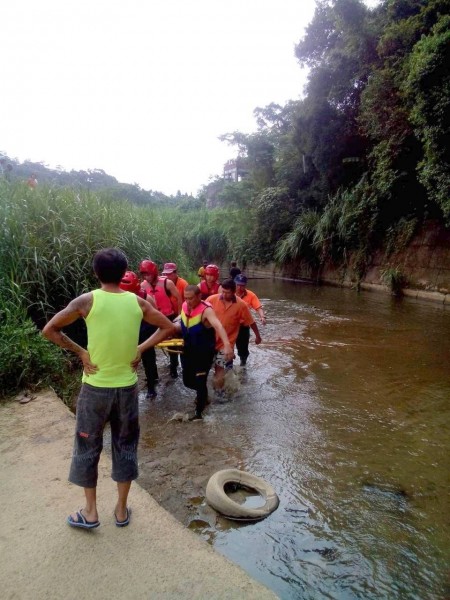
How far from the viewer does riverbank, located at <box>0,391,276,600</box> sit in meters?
2.03

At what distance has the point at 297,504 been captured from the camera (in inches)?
128

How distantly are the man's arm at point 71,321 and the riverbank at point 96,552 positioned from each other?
3.21ft

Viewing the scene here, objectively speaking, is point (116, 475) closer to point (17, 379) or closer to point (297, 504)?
point (297, 504)

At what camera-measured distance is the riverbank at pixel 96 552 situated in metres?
2.03

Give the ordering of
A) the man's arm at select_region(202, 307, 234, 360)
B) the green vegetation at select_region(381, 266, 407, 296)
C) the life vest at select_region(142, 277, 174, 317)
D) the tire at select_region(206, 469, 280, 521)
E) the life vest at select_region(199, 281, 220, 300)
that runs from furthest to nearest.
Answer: the green vegetation at select_region(381, 266, 407, 296) < the life vest at select_region(199, 281, 220, 300) < the life vest at select_region(142, 277, 174, 317) < the man's arm at select_region(202, 307, 234, 360) < the tire at select_region(206, 469, 280, 521)

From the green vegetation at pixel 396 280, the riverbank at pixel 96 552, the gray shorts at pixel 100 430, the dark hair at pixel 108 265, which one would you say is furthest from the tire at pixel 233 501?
the green vegetation at pixel 396 280

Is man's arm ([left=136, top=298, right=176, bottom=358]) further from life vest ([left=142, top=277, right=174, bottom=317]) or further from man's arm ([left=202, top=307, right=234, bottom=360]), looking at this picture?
life vest ([left=142, top=277, right=174, bottom=317])

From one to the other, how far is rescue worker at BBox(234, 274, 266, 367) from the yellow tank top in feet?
13.1

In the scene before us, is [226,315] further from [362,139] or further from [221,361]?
[362,139]

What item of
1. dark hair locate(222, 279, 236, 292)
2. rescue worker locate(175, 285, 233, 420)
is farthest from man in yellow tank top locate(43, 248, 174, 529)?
dark hair locate(222, 279, 236, 292)

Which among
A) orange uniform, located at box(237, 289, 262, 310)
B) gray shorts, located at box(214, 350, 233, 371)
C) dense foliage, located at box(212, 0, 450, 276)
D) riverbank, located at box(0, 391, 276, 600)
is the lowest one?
riverbank, located at box(0, 391, 276, 600)

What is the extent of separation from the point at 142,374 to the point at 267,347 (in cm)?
270

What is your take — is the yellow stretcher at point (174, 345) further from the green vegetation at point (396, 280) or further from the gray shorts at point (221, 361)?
the green vegetation at point (396, 280)

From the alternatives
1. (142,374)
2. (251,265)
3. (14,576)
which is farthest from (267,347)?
(251,265)
